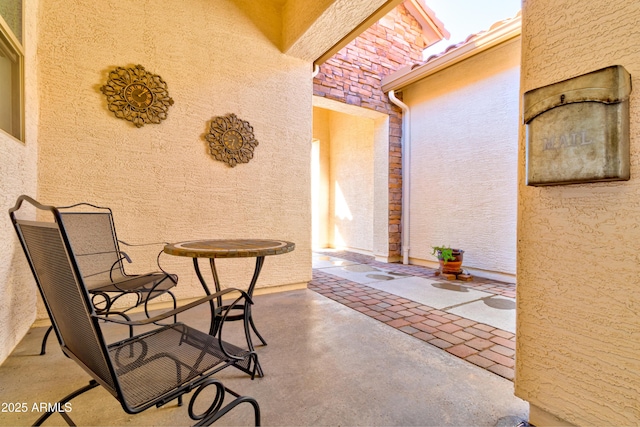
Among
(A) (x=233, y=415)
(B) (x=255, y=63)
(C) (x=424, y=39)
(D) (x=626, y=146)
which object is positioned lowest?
(A) (x=233, y=415)

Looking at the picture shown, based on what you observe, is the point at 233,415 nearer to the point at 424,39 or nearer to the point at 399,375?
the point at 399,375

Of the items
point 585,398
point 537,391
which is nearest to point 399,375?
point 537,391

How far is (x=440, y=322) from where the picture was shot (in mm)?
2371

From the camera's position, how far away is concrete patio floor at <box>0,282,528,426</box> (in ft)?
4.14

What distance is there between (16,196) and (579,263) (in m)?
3.08

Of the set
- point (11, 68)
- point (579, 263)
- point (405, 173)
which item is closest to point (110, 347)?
point (579, 263)

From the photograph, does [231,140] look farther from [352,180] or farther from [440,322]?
[352,180]

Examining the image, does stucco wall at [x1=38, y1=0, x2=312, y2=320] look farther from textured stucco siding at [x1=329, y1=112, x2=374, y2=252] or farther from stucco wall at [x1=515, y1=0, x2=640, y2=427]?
textured stucco siding at [x1=329, y1=112, x2=374, y2=252]

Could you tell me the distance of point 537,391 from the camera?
119 centimetres

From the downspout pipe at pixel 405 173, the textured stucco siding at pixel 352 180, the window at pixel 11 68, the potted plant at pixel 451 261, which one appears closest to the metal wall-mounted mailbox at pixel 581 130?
the window at pixel 11 68

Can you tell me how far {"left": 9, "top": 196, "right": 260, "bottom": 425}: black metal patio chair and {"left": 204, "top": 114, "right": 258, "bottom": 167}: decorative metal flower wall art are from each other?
2061 mm

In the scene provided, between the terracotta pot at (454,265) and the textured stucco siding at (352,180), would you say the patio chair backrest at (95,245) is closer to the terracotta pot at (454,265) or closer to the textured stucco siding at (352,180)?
the terracotta pot at (454,265)

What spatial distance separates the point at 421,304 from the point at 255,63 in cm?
320

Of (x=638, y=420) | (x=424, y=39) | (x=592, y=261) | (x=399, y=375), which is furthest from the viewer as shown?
(x=424, y=39)
